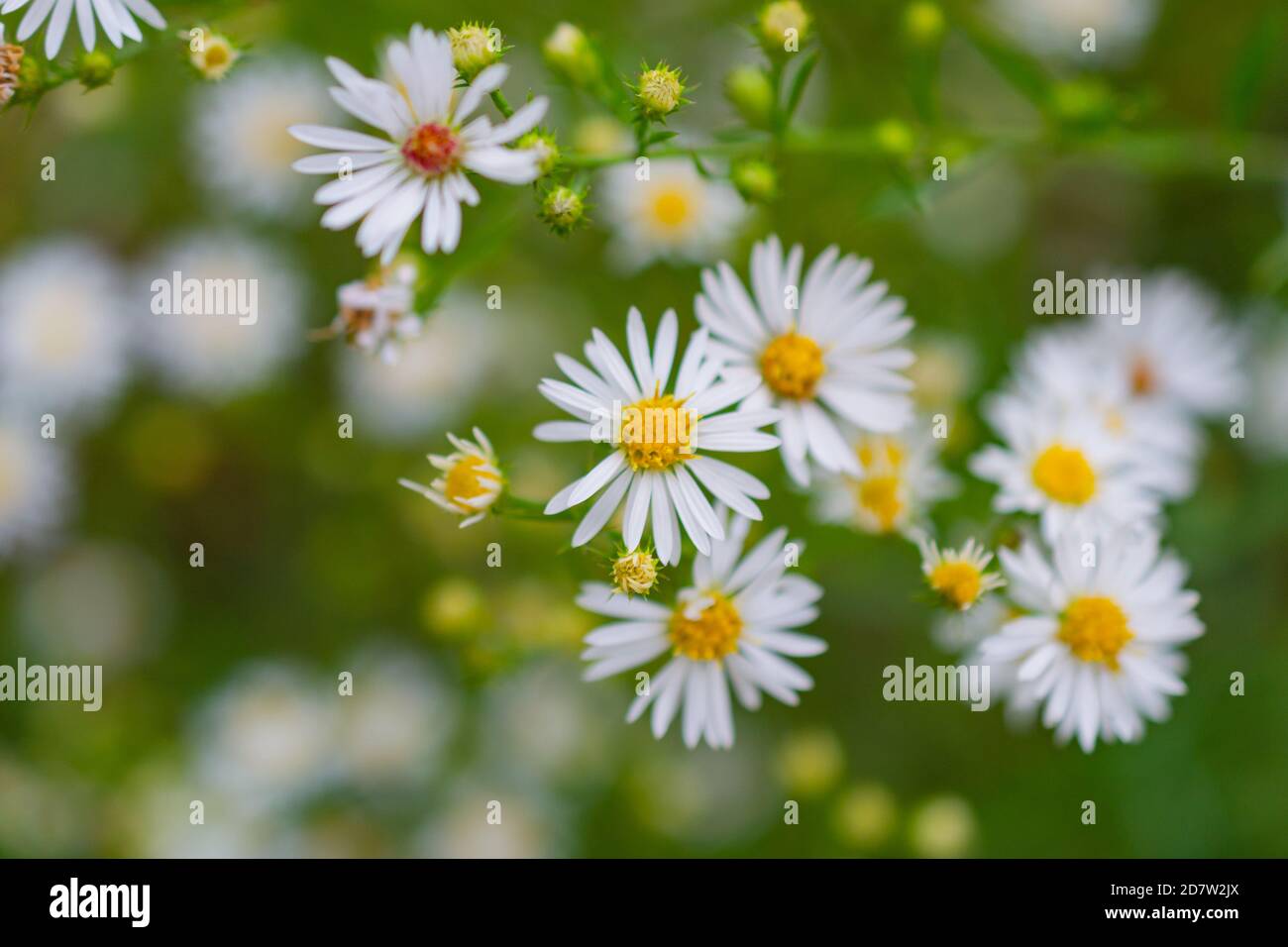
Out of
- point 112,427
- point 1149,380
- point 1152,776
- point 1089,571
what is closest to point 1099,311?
point 1149,380

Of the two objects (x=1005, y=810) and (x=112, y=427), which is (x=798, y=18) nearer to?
(x=1005, y=810)

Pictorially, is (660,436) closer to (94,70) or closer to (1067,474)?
(1067,474)

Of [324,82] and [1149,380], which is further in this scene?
[324,82]

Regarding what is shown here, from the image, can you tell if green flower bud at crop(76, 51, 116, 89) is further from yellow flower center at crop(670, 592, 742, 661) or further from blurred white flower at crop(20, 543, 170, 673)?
blurred white flower at crop(20, 543, 170, 673)

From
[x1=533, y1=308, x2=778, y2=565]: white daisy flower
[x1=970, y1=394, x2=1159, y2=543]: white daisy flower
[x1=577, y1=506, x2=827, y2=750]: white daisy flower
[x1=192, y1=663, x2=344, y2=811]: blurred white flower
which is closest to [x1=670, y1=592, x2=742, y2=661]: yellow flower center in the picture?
[x1=577, y1=506, x2=827, y2=750]: white daisy flower

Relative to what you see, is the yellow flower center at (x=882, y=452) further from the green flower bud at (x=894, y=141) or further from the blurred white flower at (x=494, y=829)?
the blurred white flower at (x=494, y=829)

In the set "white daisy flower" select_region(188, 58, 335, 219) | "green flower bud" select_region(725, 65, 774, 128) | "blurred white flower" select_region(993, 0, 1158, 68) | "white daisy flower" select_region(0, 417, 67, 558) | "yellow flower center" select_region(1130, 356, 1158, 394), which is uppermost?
"blurred white flower" select_region(993, 0, 1158, 68)
